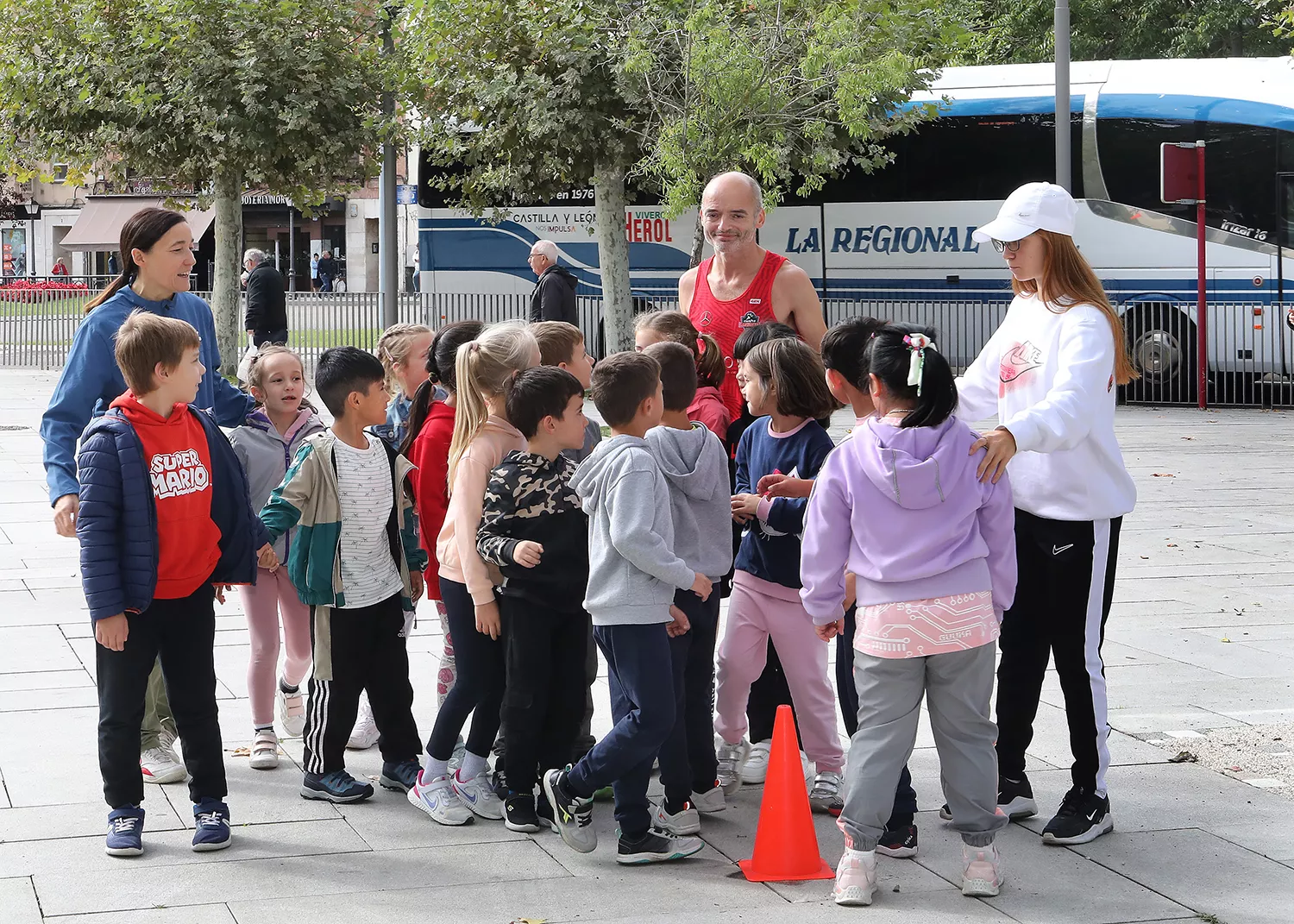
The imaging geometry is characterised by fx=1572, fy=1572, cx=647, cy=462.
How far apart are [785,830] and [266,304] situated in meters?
14.3

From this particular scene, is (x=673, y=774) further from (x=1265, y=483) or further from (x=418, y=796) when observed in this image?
(x=1265, y=483)

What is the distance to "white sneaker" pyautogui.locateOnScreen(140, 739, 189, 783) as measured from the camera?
507cm

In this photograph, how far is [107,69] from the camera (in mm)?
19094

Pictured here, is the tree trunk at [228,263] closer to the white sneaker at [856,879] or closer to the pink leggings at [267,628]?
the pink leggings at [267,628]

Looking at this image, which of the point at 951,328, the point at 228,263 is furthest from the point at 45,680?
the point at 228,263

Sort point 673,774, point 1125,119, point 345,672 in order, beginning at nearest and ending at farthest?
point 673,774 < point 345,672 < point 1125,119

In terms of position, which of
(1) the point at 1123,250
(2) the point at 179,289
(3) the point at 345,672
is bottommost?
(3) the point at 345,672

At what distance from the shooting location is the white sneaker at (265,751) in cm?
524

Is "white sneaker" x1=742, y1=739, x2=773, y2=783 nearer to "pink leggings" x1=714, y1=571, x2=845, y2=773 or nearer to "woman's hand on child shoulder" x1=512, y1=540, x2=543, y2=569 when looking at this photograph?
"pink leggings" x1=714, y1=571, x2=845, y2=773

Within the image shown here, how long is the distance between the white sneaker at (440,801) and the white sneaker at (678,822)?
600mm

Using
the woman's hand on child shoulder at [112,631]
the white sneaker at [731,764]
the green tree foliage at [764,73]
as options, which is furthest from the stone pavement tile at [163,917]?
the green tree foliage at [764,73]

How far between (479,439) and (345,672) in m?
0.90

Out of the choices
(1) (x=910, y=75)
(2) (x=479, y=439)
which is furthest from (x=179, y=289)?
(1) (x=910, y=75)

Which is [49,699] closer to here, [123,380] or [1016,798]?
[123,380]
